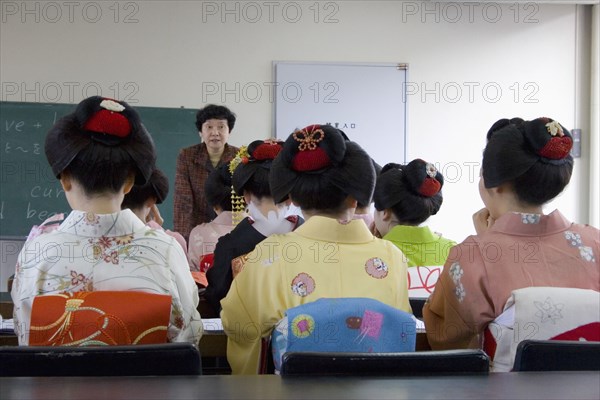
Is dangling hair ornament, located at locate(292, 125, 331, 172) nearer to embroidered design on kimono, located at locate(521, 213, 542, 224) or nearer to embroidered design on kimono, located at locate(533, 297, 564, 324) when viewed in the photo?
embroidered design on kimono, located at locate(521, 213, 542, 224)

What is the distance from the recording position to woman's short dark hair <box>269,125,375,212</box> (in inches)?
72.1

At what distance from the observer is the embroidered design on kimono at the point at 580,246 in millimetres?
1751

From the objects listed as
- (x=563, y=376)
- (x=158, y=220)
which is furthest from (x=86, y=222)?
(x=158, y=220)

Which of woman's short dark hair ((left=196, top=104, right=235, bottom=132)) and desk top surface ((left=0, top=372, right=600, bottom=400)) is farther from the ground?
woman's short dark hair ((left=196, top=104, right=235, bottom=132))

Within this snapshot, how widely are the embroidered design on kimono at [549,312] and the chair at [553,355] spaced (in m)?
0.31

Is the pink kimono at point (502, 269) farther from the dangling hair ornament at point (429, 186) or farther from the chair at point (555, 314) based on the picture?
the dangling hair ornament at point (429, 186)

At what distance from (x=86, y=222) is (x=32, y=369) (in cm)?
55

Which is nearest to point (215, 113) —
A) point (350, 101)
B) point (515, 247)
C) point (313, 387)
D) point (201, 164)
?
point (201, 164)

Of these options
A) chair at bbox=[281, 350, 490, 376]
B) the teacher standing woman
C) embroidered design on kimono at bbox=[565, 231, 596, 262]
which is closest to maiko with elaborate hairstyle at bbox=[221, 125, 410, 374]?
embroidered design on kimono at bbox=[565, 231, 596, 262]

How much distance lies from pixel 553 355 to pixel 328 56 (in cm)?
466

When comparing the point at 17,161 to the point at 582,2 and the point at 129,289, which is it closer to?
the point at 129,289

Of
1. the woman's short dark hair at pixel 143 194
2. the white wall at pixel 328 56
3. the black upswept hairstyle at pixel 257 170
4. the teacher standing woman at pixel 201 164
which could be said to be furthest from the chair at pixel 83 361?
the white wall at pixel 328 56

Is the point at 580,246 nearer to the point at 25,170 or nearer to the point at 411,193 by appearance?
the point at 411,193

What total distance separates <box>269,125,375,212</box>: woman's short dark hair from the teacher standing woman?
2918 mm
